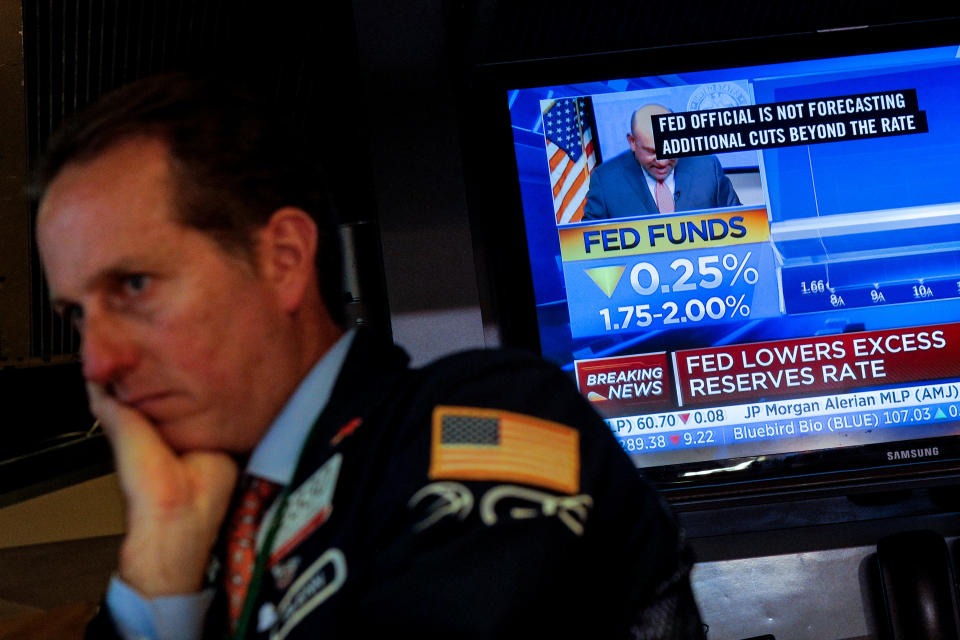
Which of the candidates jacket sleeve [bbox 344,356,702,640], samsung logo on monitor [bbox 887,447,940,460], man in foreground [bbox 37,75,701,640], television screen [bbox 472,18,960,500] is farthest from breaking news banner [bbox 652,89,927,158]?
jacket sleeve [bbox 344,356,702,640]

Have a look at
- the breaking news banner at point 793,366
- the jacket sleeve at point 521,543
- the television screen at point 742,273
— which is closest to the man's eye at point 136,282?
the jacket sleeve at point 521,543

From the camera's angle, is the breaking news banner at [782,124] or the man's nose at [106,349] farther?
the breaking news banner at [782,124]

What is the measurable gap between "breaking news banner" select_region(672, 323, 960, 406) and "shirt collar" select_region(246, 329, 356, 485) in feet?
3.30

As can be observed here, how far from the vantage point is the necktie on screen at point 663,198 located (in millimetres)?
1741

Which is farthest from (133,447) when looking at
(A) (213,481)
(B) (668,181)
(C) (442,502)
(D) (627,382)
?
(B) (668,181)

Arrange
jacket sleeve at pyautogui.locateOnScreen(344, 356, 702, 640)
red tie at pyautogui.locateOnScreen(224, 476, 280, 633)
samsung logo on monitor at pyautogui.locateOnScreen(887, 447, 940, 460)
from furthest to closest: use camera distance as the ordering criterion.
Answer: samsung logo on monitor at pyautogui.locateOnScreen(887, 447, 940, 460)
red tie at pyautogui.locateOnScreen(224, 476, 280, 633)
jacket sleeve at pyautogui.locateOnScreen(344, 356, 702, 640)

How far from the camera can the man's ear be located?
2.77 feet

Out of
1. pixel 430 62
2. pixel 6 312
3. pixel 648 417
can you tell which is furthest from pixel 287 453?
pixel 430 62

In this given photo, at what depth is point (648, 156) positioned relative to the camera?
175 centimetres

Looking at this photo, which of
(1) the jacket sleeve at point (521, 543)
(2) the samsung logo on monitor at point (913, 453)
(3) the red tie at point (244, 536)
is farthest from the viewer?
(2) the samsung logo on monitor at point (913, 453)

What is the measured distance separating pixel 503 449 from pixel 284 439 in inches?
8.5

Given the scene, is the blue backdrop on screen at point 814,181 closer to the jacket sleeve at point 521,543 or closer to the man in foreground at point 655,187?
the man in foreground at point 655,187

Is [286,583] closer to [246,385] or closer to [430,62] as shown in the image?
[246,385]

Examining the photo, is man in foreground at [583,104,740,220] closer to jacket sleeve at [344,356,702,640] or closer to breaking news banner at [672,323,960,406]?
breaking news banner at [672,323,960,406]
